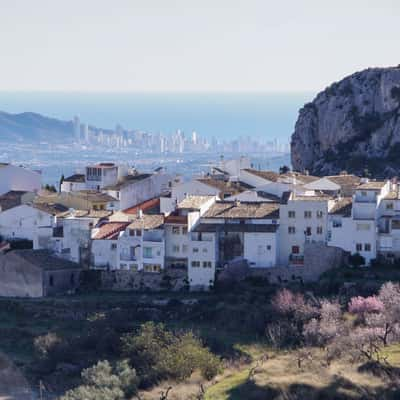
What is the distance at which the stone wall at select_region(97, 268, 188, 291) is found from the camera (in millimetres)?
51562

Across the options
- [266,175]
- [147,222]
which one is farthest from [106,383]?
[266,175]

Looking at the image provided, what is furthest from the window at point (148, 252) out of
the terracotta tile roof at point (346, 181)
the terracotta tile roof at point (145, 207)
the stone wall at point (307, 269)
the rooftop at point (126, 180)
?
the terracotta tile roof at point (346, 181)

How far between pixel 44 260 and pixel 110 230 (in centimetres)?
296

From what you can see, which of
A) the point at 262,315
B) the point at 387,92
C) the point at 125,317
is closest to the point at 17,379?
the point at 125,317

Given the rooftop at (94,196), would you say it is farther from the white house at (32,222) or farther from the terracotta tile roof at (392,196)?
the terracotta tile roof at (392,196)

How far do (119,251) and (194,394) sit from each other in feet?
44.9

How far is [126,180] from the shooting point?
63000mm

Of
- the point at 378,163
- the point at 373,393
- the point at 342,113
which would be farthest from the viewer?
the point at 342,113

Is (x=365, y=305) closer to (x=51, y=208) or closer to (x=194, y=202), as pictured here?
(x=194, y=202)

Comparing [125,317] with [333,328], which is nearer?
[333,328]

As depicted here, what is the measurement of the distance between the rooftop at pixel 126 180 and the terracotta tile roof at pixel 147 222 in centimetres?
757

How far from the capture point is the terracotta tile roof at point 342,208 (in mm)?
51062

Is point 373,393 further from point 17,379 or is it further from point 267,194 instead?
point 267,194

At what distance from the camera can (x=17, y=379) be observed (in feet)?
146
